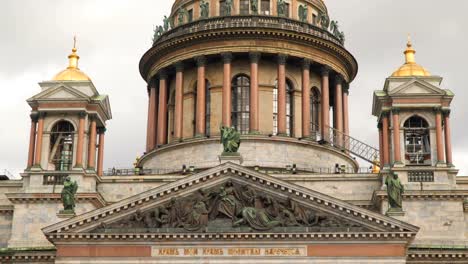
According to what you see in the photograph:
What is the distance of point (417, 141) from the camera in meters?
56.9

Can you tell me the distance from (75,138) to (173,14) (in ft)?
51.5

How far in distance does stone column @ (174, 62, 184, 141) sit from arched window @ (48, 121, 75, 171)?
8.18 m

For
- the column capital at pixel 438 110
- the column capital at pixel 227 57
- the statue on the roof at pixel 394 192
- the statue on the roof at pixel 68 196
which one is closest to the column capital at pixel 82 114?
the statue on the roof at pixel 68 196

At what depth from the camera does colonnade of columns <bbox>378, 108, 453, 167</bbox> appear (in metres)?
55.2

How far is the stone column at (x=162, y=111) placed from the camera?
65750mm

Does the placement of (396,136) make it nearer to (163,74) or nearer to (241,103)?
(241,103)

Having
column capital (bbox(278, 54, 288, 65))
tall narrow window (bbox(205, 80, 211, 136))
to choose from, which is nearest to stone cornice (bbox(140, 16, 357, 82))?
column capital (bbox(278, 54, 288, 65))

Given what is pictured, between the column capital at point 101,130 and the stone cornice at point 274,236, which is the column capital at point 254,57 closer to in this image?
the column capital at point 101,130

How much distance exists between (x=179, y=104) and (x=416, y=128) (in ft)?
52.6

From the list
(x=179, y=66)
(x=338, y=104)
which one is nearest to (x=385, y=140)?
(x=338, y=104)

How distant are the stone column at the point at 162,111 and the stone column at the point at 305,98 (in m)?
9.23

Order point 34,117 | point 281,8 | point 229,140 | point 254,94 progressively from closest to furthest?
point 229,140, point 34,117, point 254,94, point 281,8

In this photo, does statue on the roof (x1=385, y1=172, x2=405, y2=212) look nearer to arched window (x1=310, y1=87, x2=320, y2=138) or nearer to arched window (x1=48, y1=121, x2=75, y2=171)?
arched window (x1=310, y1=87, x2=320, y2=138)

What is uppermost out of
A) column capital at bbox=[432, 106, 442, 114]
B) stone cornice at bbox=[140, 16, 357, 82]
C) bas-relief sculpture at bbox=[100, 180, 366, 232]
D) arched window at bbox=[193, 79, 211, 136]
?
stone cornice at bbox=[140, 16, 357, 82]
